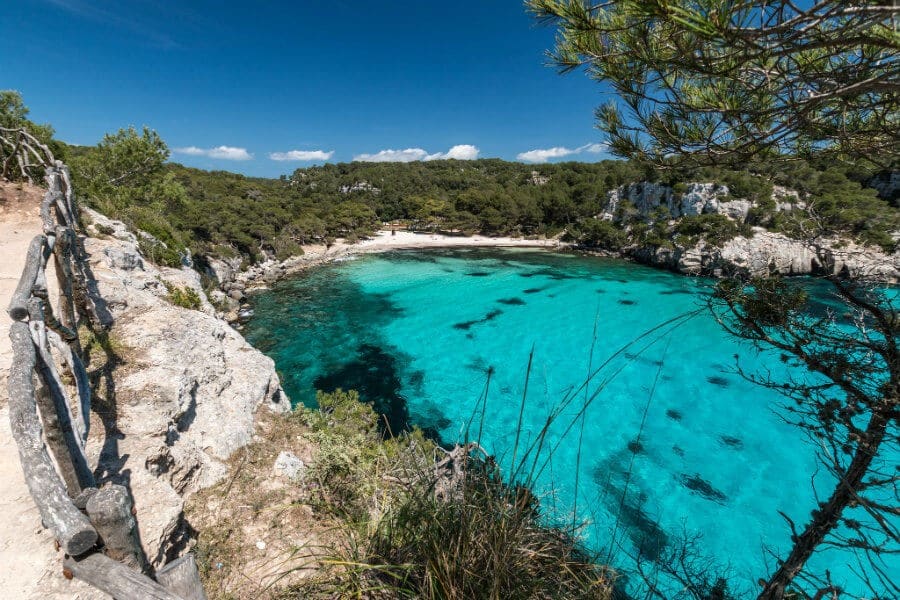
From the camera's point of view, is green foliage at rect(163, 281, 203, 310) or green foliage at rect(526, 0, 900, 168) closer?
green foliage at rect(526, 0, 900, 168)

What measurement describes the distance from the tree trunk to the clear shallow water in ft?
2.95

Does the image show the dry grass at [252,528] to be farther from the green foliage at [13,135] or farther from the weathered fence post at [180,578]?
the green foliage at [13,135]

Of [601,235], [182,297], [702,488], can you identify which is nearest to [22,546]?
[182,297]

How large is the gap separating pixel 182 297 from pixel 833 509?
10.4 m

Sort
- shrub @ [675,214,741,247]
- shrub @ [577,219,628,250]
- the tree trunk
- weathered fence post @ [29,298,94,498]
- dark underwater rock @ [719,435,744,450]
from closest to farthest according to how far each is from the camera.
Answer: weathered fence post @ [29,298,94,498] < the tree trunk < dark underwater rock @ [719,435,744,450] < shrub @ [675,214,741,247] < shrub @ [577,219,628,250]

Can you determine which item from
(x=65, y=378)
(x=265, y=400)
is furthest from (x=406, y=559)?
(x=265, y=400)

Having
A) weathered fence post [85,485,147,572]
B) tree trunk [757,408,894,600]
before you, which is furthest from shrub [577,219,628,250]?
weathered fence post [85,485,147,572]

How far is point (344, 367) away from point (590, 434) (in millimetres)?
9035

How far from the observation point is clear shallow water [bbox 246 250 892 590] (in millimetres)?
7332

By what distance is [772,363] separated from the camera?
14.4m

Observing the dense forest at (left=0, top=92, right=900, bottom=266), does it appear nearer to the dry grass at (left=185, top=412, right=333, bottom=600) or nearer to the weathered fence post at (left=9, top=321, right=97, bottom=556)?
the weathered fence post at (left=9, top=321, right=97, bottom=556)

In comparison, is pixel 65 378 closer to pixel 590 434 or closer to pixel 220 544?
pixel 220 544

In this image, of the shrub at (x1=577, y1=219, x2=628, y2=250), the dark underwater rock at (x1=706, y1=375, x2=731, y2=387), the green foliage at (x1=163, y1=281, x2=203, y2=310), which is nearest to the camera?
the green foliage at (x1=163, y1=281, x2=203, y2=310)

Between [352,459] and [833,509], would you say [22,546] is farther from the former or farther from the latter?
[833,509]
